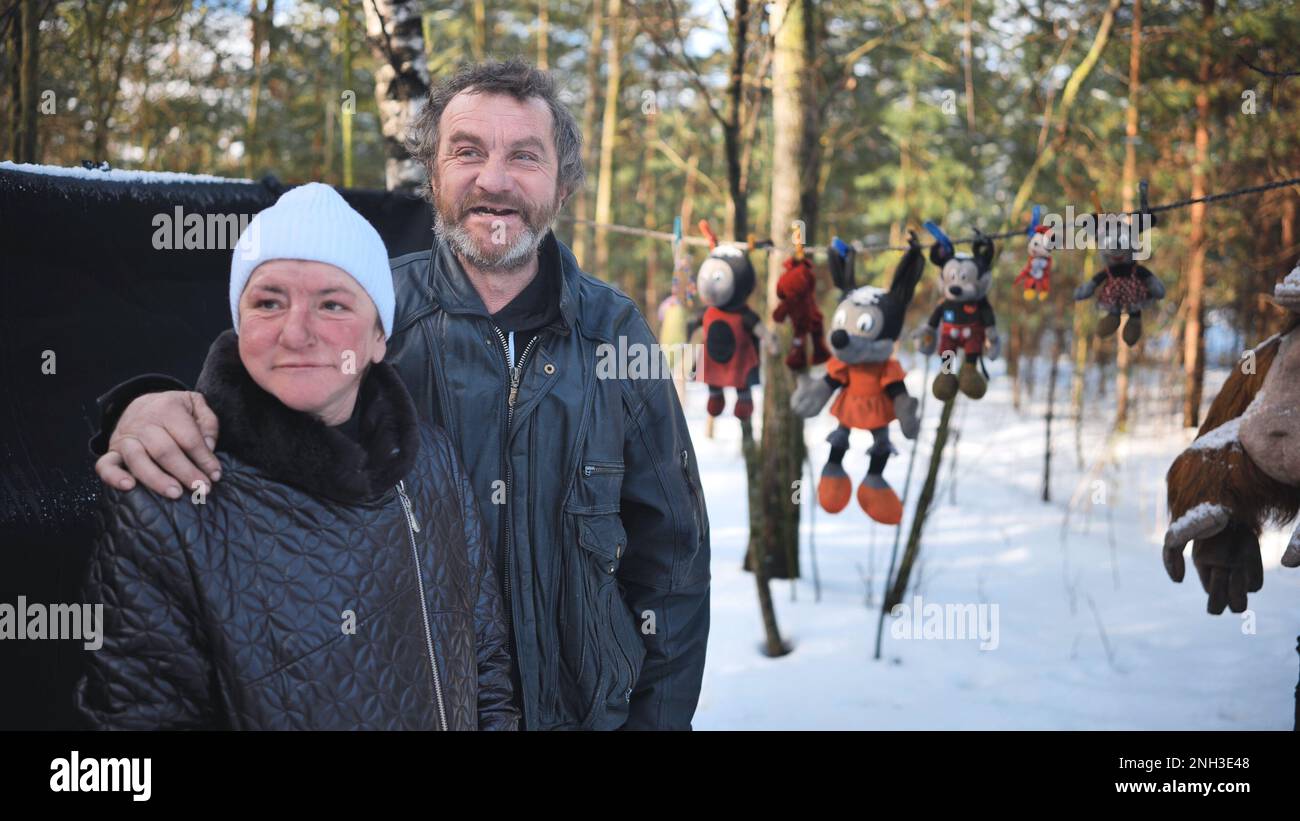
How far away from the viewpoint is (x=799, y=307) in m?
3.54

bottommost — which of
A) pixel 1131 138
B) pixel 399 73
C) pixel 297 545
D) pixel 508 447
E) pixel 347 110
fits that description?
pixel 297 545

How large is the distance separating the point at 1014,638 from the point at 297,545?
4.62m

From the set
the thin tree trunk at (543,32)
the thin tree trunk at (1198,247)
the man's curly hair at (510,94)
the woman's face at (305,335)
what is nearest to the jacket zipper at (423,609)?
the woman's face at (305,335)

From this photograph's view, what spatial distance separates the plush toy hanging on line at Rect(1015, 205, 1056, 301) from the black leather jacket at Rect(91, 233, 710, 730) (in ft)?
5.47

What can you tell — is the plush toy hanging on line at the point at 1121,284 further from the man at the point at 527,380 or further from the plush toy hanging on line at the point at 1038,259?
the man at the point at 527,380

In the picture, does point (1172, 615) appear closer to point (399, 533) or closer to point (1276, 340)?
point (1276, 340)

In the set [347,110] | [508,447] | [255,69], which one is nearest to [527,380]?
[508,447]

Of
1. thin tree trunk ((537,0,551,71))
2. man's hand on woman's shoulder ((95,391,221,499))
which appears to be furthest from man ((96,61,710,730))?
thin tree trunk ((537,0,551,71))

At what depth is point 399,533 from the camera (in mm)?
1534

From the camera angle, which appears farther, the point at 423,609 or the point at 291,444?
the point at 423,609

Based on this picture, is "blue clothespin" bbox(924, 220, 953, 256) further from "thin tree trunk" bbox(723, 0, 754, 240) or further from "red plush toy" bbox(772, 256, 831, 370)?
"thin tree trunk" bbox(723, 0, 754, 240)

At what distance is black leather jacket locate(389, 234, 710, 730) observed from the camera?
6.61 feet

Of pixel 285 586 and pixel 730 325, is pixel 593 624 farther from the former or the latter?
pixel 730 325
